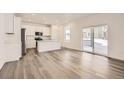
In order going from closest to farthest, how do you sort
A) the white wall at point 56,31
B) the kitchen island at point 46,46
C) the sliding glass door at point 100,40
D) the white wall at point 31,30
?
the sliding glass door at point 100,40
the kitchen island at point 46,46
the white wall at point 31,30
the white wall at point 56,31

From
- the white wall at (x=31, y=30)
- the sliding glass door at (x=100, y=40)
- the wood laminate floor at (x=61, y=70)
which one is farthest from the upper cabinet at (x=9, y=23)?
the white wall at (x=31, y=30)

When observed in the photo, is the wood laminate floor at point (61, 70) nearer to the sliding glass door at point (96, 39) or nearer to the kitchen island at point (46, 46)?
the sliding glass door at point (96, 39)

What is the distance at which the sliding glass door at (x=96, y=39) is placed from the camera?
767 centimetres

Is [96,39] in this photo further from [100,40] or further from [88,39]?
[88,39]

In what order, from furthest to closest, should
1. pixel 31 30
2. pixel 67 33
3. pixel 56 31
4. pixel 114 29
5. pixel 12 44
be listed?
pixel 56 31 → pixel 67 33 → pixel 31 30 → pixel 114 29 → pixel 12 44

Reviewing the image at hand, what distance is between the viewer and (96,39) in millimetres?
8570

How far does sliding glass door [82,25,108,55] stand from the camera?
767 cm

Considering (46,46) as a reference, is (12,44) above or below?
above

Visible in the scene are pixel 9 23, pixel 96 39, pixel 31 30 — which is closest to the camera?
pixel 9 23

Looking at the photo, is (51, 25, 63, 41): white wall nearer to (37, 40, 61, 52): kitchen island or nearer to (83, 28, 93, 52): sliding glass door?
(37, 40, 61, 52): kitchen island

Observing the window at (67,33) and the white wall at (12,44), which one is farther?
the window at (67,33)

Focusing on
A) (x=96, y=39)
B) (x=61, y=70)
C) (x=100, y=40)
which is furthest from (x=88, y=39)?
(x=61, y=70)
